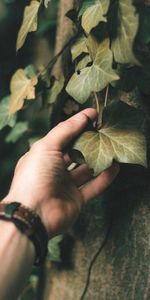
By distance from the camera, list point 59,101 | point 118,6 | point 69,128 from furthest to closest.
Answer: point 59,101 → point 69,128 → point 118,6

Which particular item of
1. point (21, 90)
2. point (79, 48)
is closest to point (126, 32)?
point (79, 48)

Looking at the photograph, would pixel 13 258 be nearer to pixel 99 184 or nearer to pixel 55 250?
pixel 99 184

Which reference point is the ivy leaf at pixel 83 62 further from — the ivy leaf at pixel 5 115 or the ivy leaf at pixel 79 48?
the ivy leaf at pixel 5 115

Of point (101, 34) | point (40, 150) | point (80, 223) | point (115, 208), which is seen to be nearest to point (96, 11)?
point (101, 34)

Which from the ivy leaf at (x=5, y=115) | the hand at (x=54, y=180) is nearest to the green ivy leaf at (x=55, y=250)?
the hand at (x=54, y=180)

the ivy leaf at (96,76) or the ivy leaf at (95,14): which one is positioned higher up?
the ivy leaf at (95,14)

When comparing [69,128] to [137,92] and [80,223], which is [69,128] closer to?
[137,92]

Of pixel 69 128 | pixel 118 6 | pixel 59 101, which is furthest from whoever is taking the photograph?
pixel 59 101
